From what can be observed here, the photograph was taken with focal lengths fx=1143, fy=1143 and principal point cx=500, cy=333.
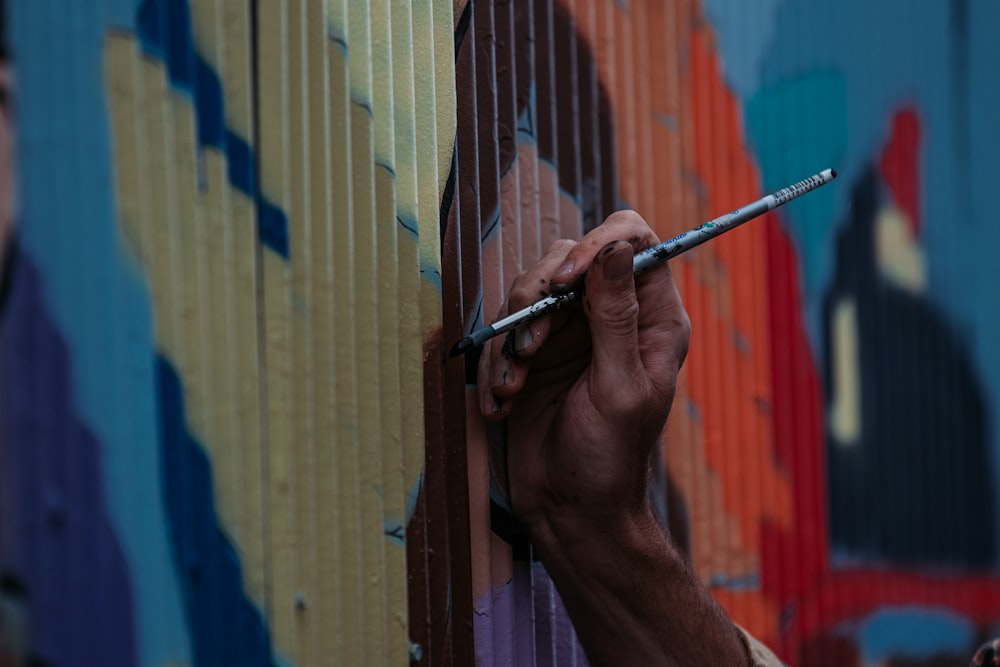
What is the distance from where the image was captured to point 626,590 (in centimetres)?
172

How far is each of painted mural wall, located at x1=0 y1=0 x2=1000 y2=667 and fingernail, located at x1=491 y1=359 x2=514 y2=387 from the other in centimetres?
9

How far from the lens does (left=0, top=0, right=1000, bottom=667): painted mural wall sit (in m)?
1.34

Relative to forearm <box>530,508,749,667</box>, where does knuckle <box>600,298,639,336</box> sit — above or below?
above

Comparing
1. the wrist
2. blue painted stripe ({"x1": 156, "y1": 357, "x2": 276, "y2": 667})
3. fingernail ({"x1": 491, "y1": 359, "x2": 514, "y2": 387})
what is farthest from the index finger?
blue painted stripe ({"x1": 156, "y1": 357, "x2": 276, "y2": 667})

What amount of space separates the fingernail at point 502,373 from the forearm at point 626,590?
0.24 metres

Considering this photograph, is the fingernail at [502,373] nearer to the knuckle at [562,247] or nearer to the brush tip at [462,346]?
the brush tip at [462,346]

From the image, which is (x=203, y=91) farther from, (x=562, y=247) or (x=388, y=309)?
(x=562, y=247)

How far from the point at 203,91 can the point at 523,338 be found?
0.53 metres

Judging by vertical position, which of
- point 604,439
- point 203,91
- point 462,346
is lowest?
point 604,439

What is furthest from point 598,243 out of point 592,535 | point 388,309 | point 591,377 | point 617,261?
point 592,535

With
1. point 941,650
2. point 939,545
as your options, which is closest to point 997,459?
point 939,545

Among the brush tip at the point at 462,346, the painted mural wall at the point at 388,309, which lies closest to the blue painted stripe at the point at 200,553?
the painted mural wall at the point at 388,309

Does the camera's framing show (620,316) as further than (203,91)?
Yes

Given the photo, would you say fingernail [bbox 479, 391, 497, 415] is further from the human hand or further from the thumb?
the thumb
